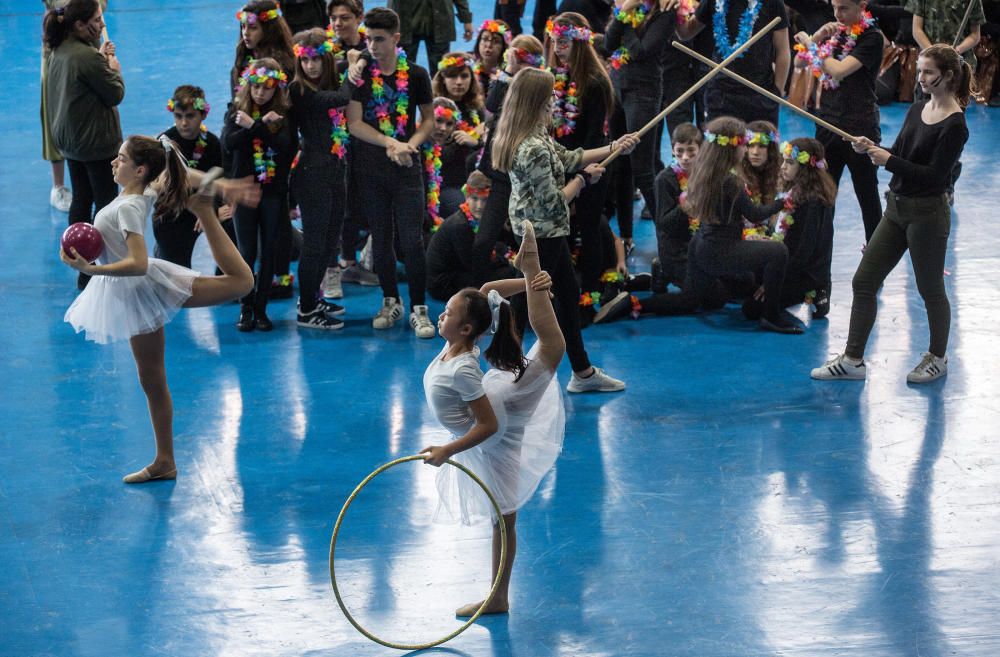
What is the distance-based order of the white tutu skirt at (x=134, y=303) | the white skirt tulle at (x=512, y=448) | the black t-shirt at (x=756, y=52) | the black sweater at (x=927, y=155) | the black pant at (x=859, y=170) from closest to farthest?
the white skirt tulle at (x=512, y=448) → the white tutu skirt at (x=134, y=303) → the black sweater at (x=927, y=155) → the black pant at (x=859, y=170) → the black t-shirt at (x=756, y=52)

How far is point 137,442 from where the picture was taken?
6.10 metres

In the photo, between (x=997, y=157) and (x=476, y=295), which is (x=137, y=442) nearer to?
(x=476, y=295)

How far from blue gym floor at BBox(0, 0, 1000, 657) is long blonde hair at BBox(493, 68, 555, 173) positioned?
135cm

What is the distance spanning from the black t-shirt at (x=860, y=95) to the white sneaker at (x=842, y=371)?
1824 millimetres

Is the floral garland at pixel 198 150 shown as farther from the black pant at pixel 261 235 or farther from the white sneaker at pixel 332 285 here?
the white sneaker at pixel 332 285

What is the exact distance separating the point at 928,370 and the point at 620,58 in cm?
313

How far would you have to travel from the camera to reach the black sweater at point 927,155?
6.11 meters

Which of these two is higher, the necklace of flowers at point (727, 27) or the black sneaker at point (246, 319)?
the necklace of flowers at point (727, 27)

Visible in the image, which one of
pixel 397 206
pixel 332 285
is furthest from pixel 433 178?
pixel 332 285

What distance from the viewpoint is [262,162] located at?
721cm

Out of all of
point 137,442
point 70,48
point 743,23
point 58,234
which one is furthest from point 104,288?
point 743,23

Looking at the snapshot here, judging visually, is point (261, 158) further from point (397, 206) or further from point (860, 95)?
point (860, 95)

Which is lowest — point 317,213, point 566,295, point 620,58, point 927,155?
point 566,295

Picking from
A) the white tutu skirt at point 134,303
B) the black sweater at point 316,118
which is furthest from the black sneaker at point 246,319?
the white tutu skirt at point 134,303
